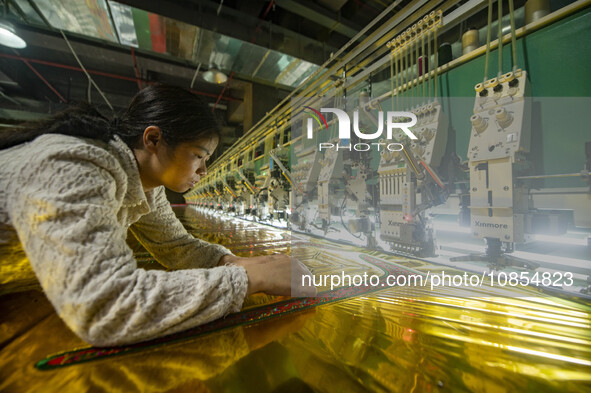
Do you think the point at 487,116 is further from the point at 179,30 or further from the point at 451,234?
the point at 179,30

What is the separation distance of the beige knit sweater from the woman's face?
0.66 ft

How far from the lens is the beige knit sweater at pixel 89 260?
43 cm

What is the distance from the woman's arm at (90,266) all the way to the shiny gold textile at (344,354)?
0.09m

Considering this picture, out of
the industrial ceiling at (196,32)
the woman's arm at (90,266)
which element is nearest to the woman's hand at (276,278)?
the woman's arm at (90,266)

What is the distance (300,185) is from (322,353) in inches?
92.6

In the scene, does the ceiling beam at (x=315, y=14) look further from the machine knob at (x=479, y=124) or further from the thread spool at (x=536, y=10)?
the machine knob at (x=479, y=124)

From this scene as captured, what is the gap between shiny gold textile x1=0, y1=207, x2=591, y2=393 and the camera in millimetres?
450

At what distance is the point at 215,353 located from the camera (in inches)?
21.0

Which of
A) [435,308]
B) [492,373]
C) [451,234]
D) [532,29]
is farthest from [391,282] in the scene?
[532,29]

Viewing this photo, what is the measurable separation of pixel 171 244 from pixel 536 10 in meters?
2.47

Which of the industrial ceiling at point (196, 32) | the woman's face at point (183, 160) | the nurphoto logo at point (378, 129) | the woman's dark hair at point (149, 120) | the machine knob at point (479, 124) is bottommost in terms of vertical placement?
the woman's face at point (183, 160)

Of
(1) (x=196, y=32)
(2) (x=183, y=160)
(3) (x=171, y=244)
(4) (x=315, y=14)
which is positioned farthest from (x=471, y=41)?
(1) (x=196, y=32)

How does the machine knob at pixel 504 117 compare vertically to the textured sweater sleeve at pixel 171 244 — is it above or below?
above

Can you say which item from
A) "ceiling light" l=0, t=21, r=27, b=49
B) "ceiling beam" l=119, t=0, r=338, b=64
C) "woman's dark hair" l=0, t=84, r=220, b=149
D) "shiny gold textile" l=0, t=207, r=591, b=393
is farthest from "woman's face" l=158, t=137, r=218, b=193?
"ceiling light" l=0, t=21, r=27, b=49
